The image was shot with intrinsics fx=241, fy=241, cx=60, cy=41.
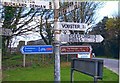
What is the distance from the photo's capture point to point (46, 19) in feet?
30.3

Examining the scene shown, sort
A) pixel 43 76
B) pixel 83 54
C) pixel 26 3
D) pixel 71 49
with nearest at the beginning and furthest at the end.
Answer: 1. pixel 26 3
2. pixel 71 49
3. pixel 83 54
4. pixel 43 76

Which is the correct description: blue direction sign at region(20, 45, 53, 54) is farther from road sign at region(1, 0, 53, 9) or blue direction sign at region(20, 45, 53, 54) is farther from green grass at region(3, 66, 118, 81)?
green grass at region(3, 66, 118, 81)

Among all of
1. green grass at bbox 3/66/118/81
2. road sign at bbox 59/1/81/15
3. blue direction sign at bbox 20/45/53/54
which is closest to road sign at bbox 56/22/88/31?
road sign at bbox 59/1/81/15

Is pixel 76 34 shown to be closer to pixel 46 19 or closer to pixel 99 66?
pixel 99 66

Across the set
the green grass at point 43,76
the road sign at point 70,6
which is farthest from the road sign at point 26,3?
the green grass at point 43,76

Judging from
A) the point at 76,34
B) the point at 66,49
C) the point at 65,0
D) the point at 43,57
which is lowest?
the point at 43,57

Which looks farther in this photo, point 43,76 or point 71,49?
point 43,76

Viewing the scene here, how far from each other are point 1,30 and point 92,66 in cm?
173

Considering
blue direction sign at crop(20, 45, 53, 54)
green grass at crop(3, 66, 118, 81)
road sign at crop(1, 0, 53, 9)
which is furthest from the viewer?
green grass at crop(3, 66, 118, 81)

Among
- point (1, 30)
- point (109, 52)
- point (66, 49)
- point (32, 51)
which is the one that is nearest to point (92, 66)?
point (66, 49)

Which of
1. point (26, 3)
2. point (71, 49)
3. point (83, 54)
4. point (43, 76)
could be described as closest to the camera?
point (26, 3)

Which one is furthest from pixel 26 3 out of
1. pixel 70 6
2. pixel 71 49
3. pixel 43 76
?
pixel 43 76

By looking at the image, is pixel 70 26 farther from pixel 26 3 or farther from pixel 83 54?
pixel 26 3

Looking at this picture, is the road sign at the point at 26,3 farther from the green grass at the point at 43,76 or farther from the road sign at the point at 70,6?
the green grass at the point at 43,76
